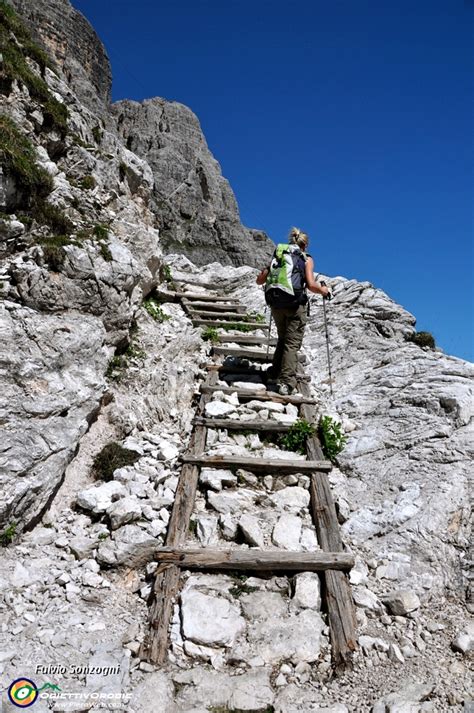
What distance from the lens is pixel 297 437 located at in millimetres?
6648

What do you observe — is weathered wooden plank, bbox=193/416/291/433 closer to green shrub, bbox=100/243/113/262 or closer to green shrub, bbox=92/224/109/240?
green shrub, bbox=100/243/113/262

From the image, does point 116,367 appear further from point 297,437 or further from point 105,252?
point 297,437

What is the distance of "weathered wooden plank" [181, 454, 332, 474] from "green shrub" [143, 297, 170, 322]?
5.04m

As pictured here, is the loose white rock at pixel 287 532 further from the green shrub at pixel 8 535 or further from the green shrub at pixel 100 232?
the green shrub at pixel 100 232

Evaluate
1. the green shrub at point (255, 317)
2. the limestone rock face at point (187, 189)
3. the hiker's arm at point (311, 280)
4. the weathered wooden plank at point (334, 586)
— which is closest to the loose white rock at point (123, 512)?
the weathered wooden plank at point (334, 586)

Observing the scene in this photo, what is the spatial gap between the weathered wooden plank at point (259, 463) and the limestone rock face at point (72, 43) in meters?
31.1

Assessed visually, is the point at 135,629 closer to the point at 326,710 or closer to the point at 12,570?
the point at 12,570

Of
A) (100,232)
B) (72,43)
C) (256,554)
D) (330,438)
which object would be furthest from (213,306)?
(72,43)

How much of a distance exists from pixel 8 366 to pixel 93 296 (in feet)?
7.25

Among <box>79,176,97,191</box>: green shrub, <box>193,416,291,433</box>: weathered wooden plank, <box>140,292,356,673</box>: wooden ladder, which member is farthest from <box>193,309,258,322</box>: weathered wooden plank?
<box>193,416,291,433</box>: weathered wooden plank

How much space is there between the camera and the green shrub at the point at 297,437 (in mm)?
6629

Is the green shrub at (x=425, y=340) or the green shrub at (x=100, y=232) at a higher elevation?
the green shrub at (x=100, y=232)

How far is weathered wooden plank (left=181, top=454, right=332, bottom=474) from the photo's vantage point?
5.86 m

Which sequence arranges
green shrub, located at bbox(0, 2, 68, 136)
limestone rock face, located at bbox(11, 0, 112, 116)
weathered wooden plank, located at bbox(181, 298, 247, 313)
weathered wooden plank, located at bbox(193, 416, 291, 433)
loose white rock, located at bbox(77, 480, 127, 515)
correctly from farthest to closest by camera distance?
1. limestone rock face, located at bbox(11, 0, 112, 116)
2. weathered wooden plank, located at bbox(181, 298, 247, 313)
3. green shrub, located at bbox(0, 2, 68, 136)
4. weathered wooden plank, located at bbox(193, 416, 291, 433)
5. loose white rock, located at bbox(77, 480, 127, 515)
